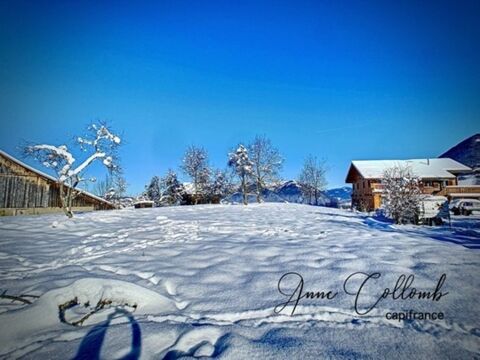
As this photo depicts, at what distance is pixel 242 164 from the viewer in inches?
1403

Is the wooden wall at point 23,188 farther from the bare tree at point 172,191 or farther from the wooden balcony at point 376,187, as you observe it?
the wooden balcony at point 376,187

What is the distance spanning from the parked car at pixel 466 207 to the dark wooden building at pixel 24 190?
31.6m

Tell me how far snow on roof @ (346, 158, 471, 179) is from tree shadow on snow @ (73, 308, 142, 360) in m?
33.4

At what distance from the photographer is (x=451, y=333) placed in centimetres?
265

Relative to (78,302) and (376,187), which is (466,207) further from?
(78,302)

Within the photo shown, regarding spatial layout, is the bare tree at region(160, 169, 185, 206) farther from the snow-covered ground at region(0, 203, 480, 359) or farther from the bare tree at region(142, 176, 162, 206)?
the snow-covered ground at region(0, 203, 480, 359)

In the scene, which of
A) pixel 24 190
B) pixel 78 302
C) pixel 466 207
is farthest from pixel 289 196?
pixel 78 302

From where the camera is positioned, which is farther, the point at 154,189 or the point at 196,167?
the point at 154,189

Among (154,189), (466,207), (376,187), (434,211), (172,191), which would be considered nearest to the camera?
(434,211)

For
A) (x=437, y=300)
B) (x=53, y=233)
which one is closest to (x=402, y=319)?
(x=437, y=300)

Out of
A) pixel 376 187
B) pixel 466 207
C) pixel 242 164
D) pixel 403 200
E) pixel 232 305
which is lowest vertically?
pixel 232 305

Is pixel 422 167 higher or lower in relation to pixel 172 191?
higher

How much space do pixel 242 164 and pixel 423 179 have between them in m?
24.4

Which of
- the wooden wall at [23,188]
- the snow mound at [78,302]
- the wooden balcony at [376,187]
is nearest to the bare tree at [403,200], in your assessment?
the snow mound at [78,302]
